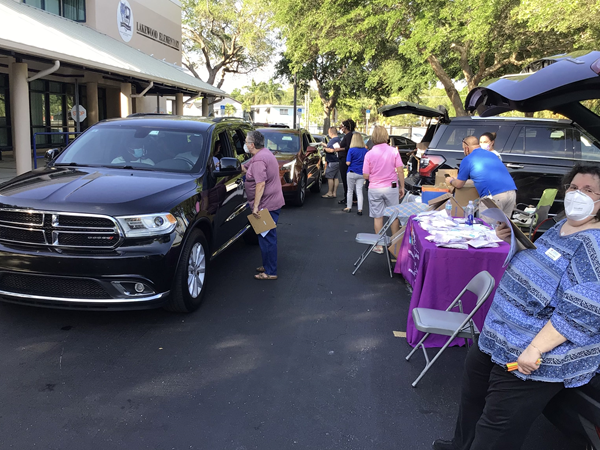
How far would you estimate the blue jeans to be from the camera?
5.85 metres

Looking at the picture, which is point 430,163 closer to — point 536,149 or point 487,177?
point 536,149

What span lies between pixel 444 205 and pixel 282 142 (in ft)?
22.5

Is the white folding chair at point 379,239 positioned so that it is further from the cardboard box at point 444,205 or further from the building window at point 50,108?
the building window at point 50,108

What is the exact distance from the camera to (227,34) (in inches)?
1314

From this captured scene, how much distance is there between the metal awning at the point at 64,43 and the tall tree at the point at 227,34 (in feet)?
53.0

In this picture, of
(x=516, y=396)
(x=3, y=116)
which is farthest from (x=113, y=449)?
(x=3, y=116)

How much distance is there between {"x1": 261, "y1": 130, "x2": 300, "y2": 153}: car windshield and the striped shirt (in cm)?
965

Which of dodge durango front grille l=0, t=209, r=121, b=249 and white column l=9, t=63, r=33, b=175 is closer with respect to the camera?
dodge durango front grille l=0, t=209, r=121, b=249

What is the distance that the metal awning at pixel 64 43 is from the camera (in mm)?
10117

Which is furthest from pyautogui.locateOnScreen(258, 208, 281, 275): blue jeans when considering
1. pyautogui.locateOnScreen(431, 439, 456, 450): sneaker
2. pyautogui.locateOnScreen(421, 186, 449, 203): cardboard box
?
pyautogui.locateOnScreen(431, 439, 456, 450): sneaker

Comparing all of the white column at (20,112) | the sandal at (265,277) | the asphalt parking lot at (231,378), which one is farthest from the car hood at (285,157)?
the white column at (20,112)

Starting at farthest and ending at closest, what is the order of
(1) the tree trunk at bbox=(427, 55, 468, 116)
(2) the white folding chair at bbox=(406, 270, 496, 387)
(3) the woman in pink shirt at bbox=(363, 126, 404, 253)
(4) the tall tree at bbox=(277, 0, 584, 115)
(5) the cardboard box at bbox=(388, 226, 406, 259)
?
(1) the tree trunk at bbox=(427, 55, 468, 116) < (4) the tall tree at bbox=(277, 0, 584, 115) < (3) the woman in pink shirt at bbox=(363, 126, 404, 253) < (5) the cardboard box at bbox=(388, 226, 406, 259) < (2) the white folding chair at bbox=(406, 270, 496, 387)

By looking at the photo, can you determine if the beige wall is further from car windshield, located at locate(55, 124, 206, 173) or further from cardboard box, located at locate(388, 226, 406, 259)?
cardboard box, located at locate(388, 226, 406, 259)

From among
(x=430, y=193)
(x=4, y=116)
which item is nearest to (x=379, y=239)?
(x=430, y=193)
